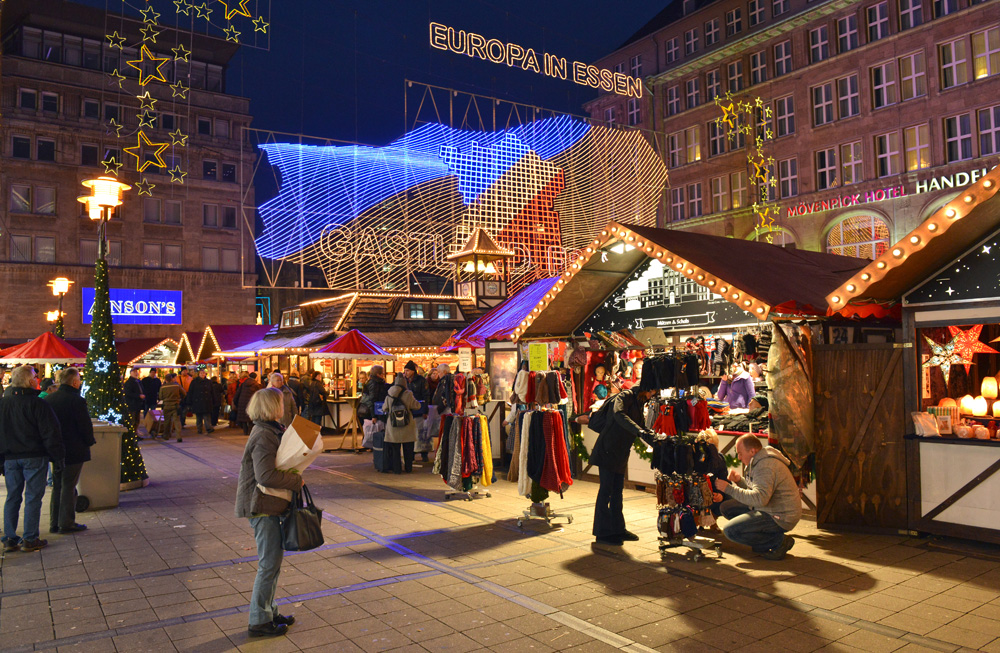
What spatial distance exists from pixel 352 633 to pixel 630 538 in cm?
339

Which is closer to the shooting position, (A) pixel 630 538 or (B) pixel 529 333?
(A) pixel 630 538

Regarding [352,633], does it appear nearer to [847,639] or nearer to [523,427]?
[847,639]

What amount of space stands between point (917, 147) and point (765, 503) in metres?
25.4

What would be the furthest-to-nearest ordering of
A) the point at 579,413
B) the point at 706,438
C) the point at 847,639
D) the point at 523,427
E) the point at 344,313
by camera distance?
1. the point at 344,313
2. the point at 579,413
3. the point at 523,427
4. the point at 706,438
5. the point at 847,639

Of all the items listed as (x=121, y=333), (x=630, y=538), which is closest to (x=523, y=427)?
(x=630, y=538)

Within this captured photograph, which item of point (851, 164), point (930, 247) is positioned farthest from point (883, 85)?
point (930, 247)

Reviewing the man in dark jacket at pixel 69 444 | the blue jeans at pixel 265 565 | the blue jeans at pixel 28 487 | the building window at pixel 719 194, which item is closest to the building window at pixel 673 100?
the building window at pixel 719 194

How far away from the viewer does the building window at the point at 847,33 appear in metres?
29.2

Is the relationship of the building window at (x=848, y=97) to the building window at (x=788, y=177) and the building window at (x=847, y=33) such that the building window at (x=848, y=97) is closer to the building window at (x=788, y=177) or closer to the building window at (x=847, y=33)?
the building window at (x=847, y=33)

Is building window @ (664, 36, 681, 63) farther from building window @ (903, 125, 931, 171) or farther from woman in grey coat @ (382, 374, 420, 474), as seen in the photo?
woman in grey coat @ (382, 374, 420, 474)

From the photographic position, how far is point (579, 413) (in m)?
11.6

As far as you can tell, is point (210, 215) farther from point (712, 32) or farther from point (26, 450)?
point (26, 450)

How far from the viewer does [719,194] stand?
34.7 metres

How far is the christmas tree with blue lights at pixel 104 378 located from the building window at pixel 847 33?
29248mm
